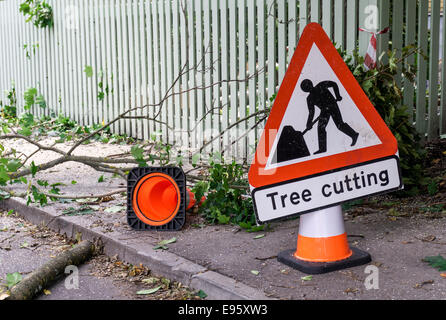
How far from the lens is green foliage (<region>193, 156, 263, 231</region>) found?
172 inches

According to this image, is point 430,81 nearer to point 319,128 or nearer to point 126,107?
point 319,128

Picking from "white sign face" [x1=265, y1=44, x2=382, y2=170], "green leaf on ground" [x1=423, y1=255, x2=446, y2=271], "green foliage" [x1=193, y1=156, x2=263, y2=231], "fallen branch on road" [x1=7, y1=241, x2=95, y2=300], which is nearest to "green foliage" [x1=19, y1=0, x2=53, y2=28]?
"green foliage" [x1=193, y1=156, x2=263, y2=231]

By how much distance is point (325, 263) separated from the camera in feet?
10.4

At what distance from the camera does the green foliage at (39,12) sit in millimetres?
10742

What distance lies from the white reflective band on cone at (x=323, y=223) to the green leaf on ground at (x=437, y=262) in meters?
0.54

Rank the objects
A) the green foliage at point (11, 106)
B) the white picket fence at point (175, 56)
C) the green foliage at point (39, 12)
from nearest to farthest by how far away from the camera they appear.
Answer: the white picket fence at point (175, 56) → the green foliage at point (39, 12) → the green foliage at point (11, 106)

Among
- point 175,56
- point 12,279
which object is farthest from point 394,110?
point 175,56

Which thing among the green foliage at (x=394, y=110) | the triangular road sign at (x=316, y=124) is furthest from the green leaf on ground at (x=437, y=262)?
the green foliage at (x=394, y=110)

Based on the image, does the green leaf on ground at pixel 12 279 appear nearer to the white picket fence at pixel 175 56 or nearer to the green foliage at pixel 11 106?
the white picket fence at pixel 175 56

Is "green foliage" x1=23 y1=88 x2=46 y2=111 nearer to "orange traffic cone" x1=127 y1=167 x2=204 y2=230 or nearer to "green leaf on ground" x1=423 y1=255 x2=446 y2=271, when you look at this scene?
"orange traffic cone" x1=127 y1=167 x2=204 y2=230

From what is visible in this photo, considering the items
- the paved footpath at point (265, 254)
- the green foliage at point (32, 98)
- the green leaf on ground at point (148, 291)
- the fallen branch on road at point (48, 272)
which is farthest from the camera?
the green foliage at point (32, 98)

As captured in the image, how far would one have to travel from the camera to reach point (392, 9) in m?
5.34

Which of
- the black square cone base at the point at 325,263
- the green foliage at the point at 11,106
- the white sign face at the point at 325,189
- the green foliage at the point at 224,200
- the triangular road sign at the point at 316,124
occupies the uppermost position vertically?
the green foliage at the point at 11,106
